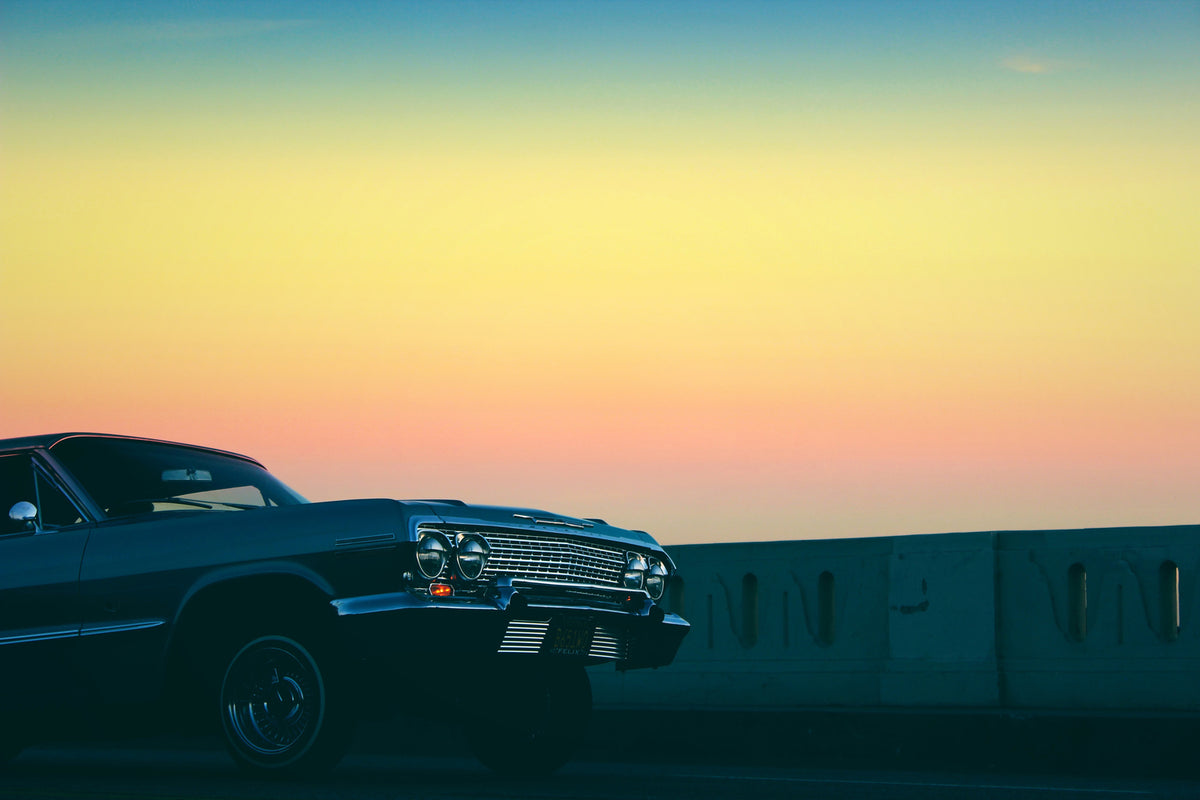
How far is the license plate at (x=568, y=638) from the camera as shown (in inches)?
270

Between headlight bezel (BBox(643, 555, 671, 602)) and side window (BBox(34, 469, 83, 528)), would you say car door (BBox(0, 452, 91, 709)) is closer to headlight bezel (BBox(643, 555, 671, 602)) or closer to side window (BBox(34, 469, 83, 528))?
side window (BBox(34, 469, 83, 528))

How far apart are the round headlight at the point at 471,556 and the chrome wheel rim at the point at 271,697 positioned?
2.50 ft

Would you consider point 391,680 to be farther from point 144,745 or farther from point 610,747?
point 144,745

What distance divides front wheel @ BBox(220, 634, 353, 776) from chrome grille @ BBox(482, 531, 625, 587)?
2.78 feet

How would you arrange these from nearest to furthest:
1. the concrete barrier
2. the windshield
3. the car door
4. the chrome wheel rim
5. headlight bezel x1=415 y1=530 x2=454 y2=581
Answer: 1. headlight bezel x1=415 y1=530 x2=454 y2=581
2. the chrome wheel rim
3. the car door
4. the windshield
5. the concrete barrier

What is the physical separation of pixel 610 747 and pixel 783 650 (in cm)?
147

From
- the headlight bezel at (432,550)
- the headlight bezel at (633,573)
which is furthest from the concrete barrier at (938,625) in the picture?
the headlight bezel at (432,550)

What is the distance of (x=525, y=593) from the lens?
22.4 feet

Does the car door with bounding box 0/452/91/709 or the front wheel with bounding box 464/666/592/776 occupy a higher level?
the car door with bounding box 0/452/91/709

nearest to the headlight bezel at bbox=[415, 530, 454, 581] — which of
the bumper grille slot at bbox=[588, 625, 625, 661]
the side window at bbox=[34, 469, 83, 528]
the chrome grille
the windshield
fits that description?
the chrome grille

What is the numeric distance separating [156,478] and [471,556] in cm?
213

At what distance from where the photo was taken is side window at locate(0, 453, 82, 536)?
25.2ft

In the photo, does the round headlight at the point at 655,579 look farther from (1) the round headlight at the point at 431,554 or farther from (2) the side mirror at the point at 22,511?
(2) the side mirror at the point at 22,511

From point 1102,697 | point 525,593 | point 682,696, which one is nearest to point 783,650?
point 682,696
